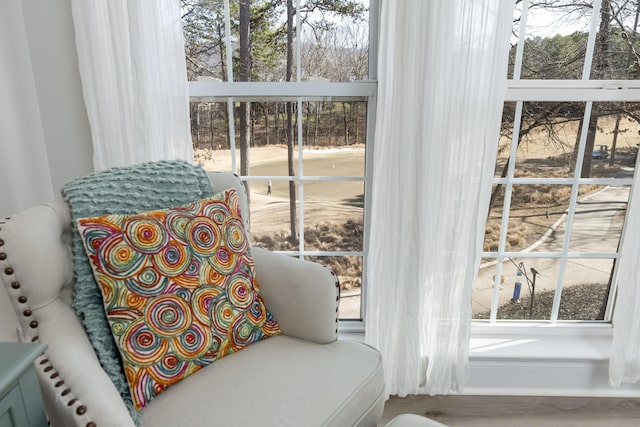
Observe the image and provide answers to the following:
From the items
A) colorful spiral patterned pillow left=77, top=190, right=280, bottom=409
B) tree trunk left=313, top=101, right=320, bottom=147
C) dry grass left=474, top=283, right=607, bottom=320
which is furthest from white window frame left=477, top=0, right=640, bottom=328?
colorful spiral patterned pillow left=77, top=190, right=280, bottom=409

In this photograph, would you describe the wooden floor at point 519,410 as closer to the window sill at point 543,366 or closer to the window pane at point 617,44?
the window sill at point 543,366

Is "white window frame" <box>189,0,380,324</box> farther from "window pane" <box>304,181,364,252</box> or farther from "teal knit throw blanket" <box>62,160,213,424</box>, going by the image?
"teal knit throw blanket" <box>62,160,213,424</box>

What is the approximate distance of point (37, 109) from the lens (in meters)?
1.64

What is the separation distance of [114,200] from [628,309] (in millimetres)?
1783

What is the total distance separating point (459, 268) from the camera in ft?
5.31

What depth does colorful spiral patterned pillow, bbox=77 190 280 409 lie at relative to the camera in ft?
3.56

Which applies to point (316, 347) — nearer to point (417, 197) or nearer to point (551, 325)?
point (417, 197)

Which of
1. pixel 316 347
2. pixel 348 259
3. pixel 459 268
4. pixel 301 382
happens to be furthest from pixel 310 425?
pixel 348 259

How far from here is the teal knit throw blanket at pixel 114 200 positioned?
1082mm

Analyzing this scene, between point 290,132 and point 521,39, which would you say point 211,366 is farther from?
point 521,39

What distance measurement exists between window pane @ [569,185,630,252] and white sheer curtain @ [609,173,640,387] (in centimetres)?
17

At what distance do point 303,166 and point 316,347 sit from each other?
2.69 ft

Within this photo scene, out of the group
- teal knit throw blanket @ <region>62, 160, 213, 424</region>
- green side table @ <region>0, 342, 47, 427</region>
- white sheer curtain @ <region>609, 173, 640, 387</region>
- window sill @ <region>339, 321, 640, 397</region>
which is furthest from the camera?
window sill @ <region>339, 321, 640, 397</region>

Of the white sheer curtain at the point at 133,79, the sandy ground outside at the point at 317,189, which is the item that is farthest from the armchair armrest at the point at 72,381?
the sandy ground outside at the point at 317,189
